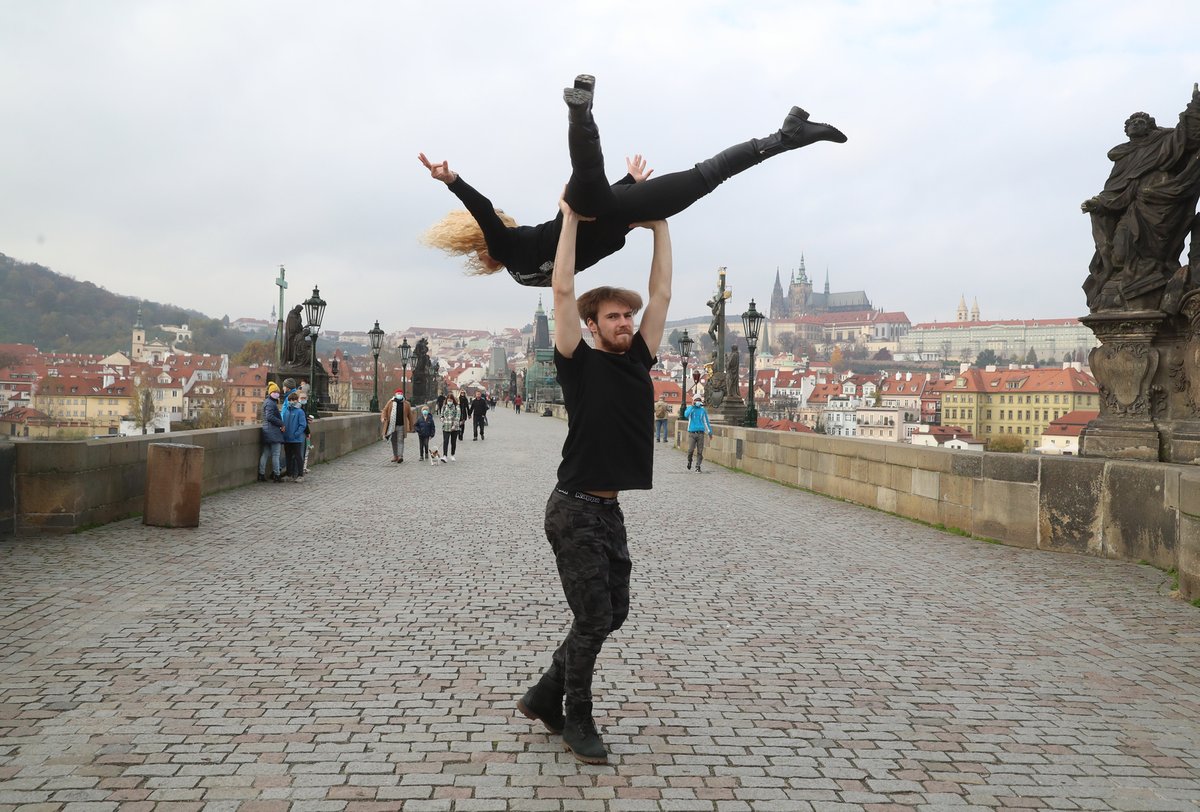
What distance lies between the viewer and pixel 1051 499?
8.63m

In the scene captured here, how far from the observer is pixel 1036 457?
344 inches

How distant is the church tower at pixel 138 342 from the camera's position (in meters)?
42.1

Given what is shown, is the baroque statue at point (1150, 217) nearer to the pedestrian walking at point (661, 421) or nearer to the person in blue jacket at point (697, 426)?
the person in blue jacket at point (697, 426)

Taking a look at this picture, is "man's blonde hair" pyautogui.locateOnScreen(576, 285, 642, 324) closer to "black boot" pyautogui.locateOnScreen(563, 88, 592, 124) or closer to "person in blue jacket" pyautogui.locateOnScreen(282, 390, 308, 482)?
"black boot" pyautogui.locateOnScreen(563, 88, 592, 124)

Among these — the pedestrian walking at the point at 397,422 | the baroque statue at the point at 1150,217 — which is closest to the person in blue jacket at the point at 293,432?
the pedestrian walking at the point at 397,422

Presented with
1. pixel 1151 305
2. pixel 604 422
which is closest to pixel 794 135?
pixel 604 422

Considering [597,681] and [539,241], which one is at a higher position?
A: [539,241]

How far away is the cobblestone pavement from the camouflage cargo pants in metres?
0.36

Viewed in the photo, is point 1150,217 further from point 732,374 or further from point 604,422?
point 732,374

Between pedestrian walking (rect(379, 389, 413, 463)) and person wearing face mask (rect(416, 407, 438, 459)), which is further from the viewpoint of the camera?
person wearing face mask (rect(416, 407, 438, 459))

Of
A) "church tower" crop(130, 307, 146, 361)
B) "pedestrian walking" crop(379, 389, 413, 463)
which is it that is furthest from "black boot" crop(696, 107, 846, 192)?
"church tower" crop(130, 307, 146, 361)

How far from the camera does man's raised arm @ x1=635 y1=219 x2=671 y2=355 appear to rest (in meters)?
3.72

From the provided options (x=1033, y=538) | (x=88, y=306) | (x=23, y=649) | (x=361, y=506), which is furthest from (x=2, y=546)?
(x=88, y=306)

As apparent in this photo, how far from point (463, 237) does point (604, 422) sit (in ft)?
3.09
